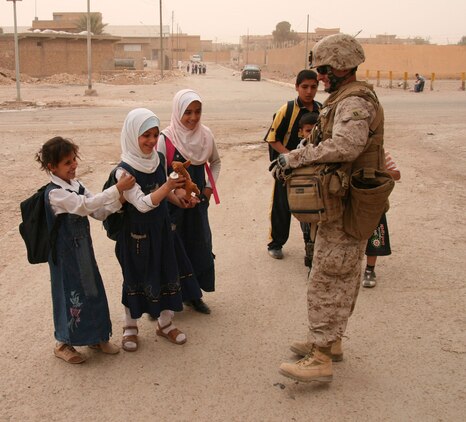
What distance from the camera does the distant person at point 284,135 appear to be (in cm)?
464

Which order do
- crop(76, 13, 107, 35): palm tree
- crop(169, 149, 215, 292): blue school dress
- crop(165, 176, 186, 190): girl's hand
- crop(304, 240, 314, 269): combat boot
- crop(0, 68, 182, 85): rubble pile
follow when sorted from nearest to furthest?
crop(165, 176, 186, 190): girl's hand, crop(169, 149, 215, 292): blue school dress, crop(304, 240, 314, 269): combat boot, crop(0, 68, 182, 85): rubble pile, crop(76, 13, 107, 35): palm tree

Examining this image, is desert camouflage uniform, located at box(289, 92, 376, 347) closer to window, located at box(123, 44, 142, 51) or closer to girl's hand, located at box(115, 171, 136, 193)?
girl's hand, located at box(115, 171, 136, 193)

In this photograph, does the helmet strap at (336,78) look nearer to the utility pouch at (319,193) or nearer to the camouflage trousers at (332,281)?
the utility pouch at (319,193)

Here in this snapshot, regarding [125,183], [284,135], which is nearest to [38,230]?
[125,183]

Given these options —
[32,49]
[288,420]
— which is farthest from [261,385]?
[32,49]

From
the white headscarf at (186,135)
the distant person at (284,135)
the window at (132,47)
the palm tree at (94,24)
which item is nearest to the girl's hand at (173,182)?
the white headscarf at (186,135)

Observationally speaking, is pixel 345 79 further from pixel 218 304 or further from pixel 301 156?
pixel 218 304

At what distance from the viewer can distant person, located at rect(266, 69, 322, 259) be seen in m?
4.64

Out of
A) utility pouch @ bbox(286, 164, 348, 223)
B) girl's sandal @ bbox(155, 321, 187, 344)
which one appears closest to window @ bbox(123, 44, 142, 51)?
girl's sandal @ bbox(155, 321, 187, 344)

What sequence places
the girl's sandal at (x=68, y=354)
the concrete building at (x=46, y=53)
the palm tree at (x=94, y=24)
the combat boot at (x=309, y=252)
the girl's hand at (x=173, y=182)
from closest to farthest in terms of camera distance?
1. the girl's hand at (x=173, y=182)
2. the girl's sandal at (x=68, y=354)
3. the combat boot at (x=309, y=252)
4. the concrete building at (x=46, y=53)
5. the palm tree at (x=94, y=24)

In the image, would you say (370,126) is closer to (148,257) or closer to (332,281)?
(332,281)

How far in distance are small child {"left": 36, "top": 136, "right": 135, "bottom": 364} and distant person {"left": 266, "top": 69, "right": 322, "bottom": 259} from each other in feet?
Answer: 6.73

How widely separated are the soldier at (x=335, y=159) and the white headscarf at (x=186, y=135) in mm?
852

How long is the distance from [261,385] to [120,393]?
0.80 meters
